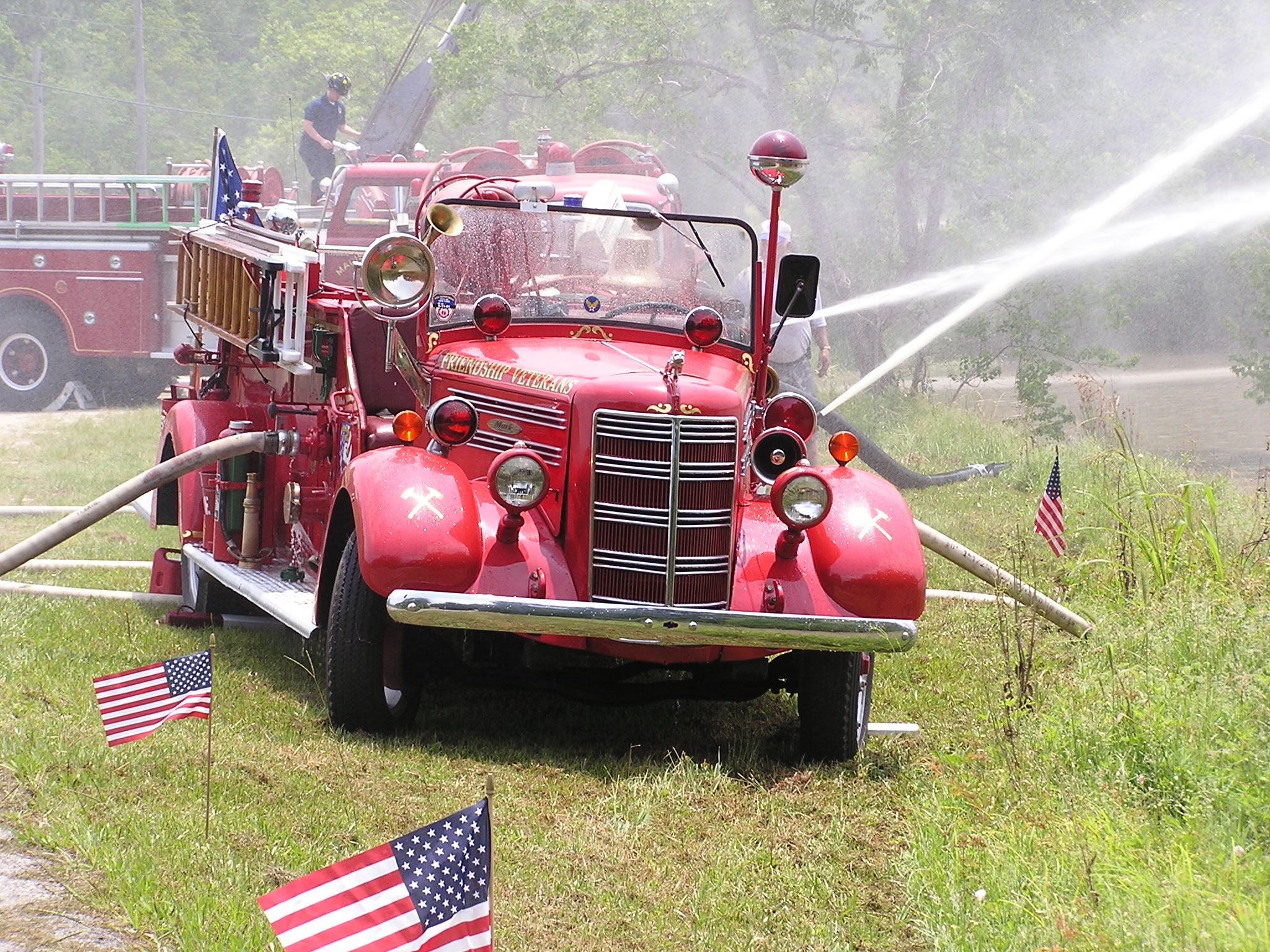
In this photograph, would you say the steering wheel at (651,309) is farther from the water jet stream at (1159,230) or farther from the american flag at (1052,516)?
the water jet stream at (1159,230)

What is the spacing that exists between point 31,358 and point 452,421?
13317mm

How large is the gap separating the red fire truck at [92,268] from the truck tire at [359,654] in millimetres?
11939

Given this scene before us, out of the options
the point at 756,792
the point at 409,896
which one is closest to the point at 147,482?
the point at 756,792

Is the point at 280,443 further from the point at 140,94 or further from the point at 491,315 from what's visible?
the point at 140,94

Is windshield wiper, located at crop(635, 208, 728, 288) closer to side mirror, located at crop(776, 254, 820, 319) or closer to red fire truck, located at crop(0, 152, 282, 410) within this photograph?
side mirror, located at crop(776, 254, 820, 319)

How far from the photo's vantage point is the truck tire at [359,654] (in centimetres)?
546

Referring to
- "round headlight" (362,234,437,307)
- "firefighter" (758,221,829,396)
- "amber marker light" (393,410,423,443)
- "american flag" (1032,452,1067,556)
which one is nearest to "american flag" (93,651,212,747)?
"amber marker light" (393,410,423,443)

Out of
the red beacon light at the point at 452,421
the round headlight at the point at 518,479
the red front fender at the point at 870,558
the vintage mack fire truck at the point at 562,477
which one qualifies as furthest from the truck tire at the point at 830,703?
the red beacon light at the point at 452,421

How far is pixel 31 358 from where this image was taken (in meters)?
17.4

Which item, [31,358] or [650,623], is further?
[31,358]

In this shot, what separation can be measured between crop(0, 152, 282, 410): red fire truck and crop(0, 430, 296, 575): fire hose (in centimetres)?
1007

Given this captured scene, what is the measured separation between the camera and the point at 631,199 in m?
11.7

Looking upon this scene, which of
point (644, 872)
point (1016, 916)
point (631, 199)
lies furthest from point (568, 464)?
point (631, 199)

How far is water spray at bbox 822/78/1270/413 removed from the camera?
17031mm
